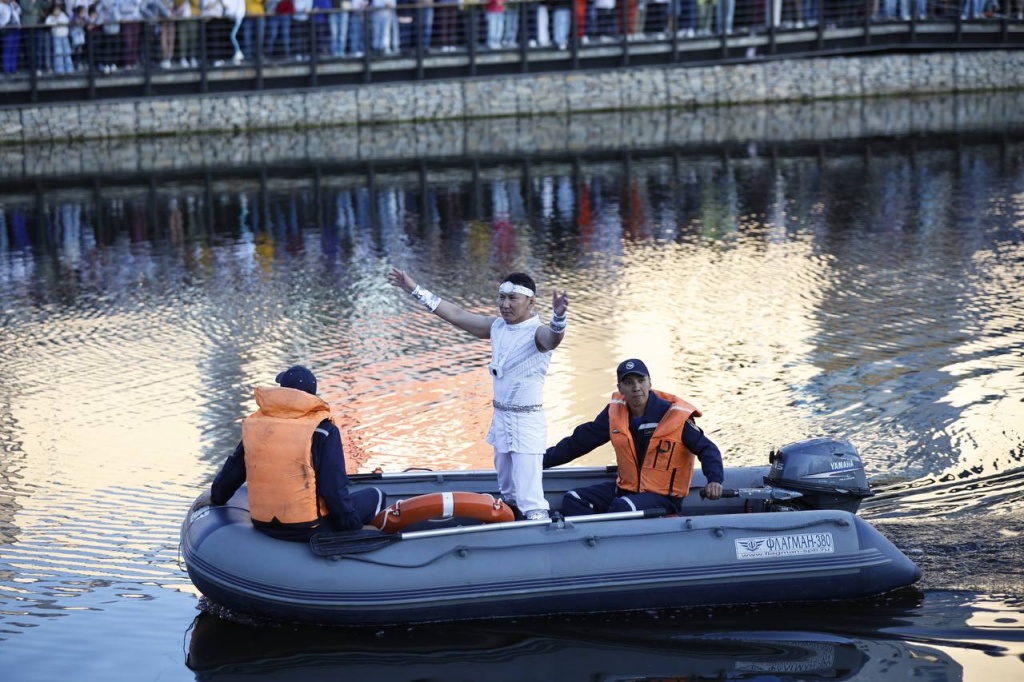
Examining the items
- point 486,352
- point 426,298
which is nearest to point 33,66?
point 486,352

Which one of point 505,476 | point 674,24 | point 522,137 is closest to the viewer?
Answer: point 505,476

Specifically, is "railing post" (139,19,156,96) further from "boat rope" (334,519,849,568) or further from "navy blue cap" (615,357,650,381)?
"boat rope" (334,519,849,568)

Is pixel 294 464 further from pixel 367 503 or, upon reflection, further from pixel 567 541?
pixel 567 541

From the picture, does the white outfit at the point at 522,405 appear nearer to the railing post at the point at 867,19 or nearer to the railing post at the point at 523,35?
the railing post at the point at 523,35

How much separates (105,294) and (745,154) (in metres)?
13.0

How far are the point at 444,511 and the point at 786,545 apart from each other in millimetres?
1942

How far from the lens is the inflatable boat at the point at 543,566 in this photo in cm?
793

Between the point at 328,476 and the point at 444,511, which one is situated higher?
the point at 328,476

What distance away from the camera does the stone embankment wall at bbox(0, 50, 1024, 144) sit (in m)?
28.4

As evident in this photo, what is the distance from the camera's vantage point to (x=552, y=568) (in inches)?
315

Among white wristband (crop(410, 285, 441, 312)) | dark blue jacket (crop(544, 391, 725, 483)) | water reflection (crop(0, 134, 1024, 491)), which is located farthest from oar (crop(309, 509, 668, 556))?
water reflection (crop(0, 134, 1024, 491))

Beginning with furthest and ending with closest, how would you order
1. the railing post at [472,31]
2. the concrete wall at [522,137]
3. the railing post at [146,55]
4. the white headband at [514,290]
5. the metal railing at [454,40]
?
the railing post at [472,31] → the metal railing at [454,40] → the railing post at [146,55] → the concrete wall at [522,137] → the white headband at [514,290]

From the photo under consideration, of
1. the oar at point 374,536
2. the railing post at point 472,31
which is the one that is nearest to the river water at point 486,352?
the oar at point 374,536

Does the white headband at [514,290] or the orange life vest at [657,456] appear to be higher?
the white headband at [514,290]
